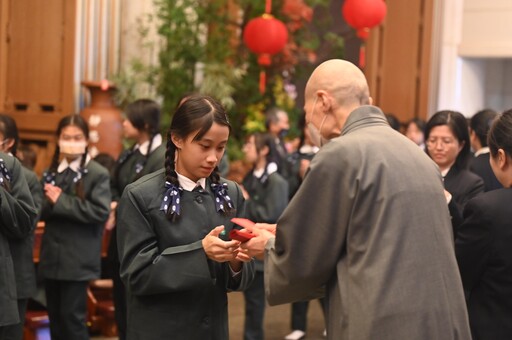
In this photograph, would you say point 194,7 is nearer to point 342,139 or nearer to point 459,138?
point 459,138

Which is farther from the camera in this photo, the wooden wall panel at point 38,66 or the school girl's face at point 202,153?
the wooden wall panel at point 38,66

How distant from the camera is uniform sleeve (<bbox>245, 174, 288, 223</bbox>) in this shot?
A: 6234 millimetres

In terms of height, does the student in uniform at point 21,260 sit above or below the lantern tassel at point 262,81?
below

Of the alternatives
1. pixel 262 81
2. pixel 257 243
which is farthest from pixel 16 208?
pixel 262 81

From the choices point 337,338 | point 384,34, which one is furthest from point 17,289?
point 384,34

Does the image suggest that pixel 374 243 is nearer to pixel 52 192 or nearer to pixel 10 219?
pixel 10 219

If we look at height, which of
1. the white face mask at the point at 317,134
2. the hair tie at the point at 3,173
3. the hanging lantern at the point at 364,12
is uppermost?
the hanging lantern at the point at 364,12

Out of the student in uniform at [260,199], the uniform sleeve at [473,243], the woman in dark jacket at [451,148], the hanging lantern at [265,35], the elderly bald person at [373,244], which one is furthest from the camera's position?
the hanging lantern at [265,35]

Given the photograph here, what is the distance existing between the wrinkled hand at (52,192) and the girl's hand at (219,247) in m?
2.19

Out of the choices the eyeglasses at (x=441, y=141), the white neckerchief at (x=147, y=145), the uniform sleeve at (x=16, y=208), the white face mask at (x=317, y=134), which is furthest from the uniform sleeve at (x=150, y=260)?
the white neckerchief at (x=147, y=145)

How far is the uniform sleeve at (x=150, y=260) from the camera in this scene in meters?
3.05

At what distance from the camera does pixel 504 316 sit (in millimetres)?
3416

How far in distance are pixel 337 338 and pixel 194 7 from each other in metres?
7.11

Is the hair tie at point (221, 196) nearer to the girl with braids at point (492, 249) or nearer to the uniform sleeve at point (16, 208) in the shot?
the girl with braids at point (492, 249)
